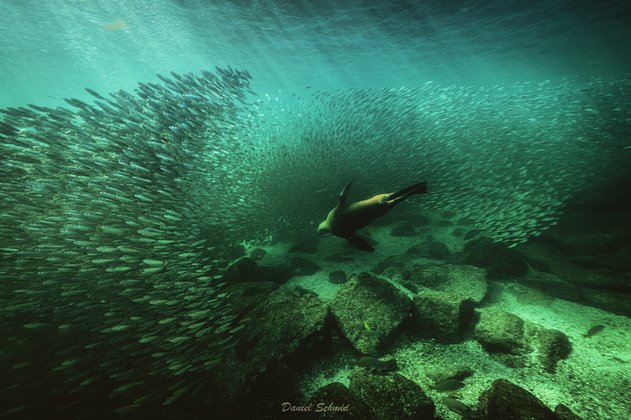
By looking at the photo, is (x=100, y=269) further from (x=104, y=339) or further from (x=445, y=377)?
(x=445, y=377)

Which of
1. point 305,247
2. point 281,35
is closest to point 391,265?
point 305,247

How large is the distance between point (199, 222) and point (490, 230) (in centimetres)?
840

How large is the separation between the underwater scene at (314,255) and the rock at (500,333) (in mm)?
32

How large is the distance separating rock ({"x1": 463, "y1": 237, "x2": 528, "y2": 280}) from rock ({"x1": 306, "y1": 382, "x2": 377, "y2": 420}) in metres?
5.38

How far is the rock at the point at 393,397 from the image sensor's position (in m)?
3.10

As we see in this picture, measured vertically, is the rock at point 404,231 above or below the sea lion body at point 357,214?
below

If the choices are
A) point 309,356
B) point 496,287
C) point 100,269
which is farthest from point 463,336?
point 100,269

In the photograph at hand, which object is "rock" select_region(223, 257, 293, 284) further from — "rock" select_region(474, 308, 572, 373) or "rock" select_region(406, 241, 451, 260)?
"rock" select_region(474, 308, 572, 373)

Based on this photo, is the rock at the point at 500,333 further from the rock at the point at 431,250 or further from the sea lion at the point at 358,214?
the rock at the point at 431,250

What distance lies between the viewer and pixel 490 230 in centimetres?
727

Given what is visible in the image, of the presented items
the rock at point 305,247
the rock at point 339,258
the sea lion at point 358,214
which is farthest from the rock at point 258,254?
the sea lion at point 358,214

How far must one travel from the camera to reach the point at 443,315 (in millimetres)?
4609

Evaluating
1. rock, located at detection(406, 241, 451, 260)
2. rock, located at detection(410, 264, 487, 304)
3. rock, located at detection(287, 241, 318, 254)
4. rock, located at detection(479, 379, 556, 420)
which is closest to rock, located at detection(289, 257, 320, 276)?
rock, located at detection(287, 241, 318, 254)

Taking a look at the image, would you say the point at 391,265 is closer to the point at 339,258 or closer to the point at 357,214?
the point at 339,258
